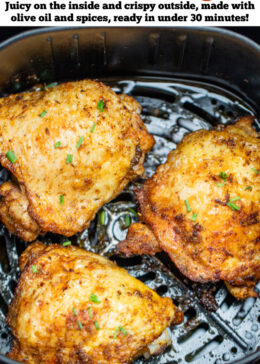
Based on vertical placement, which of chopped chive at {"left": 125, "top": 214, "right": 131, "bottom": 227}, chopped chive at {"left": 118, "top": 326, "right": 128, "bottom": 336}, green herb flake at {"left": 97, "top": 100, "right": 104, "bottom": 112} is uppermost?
green herb flake at {"left": 97, "top": 100, "right": 104, "bottom": 112}

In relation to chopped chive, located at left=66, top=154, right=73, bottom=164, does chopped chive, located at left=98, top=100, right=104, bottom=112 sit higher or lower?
higher

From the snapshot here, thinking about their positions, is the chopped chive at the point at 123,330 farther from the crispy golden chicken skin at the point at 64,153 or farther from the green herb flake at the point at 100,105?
the green herb flake at the point at 100,105

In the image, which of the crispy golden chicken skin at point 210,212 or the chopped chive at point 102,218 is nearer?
the crispy golden chicken skin at point 210,212

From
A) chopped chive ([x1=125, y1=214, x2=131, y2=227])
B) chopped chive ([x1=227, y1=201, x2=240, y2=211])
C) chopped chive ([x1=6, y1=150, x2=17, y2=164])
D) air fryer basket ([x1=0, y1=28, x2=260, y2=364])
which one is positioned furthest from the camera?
chopped chive ([x1=125, y1=214, x2=131, y2=227])

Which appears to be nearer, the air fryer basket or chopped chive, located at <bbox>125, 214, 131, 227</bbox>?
the air fryer basket

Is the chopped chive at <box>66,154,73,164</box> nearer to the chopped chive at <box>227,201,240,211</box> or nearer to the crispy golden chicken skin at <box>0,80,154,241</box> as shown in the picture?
the crispy golden chicken skin at <box>0,80,154,241</box>

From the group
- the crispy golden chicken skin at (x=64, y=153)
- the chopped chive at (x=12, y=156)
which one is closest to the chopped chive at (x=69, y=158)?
the crispy golden chicken skin at (x=64, y=153)

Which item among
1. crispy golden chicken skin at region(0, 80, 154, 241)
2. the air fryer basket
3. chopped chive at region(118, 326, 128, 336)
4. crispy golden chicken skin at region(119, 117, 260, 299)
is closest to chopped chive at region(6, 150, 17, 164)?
crispy golden chicken skin at region(0, 80, 154, 241)

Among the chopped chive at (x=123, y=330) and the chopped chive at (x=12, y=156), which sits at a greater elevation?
the chopped chive at (x=12, y=156)
